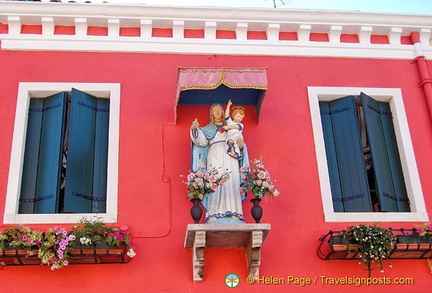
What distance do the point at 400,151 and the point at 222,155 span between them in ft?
9.50

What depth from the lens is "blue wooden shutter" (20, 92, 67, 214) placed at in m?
9.02

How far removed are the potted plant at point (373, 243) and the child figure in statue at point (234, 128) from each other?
198cm

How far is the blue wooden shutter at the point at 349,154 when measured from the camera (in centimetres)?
946

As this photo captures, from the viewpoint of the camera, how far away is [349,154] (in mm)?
9828

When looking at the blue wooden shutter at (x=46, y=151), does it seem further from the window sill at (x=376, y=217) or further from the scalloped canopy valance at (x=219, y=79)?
the window sill at (x=376, y=217)

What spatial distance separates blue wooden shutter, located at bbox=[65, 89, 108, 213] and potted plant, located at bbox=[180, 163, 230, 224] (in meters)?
1.49

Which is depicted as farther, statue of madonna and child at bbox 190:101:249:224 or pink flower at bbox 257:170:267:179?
statue of madonna and child at bbox 190:101:249:224

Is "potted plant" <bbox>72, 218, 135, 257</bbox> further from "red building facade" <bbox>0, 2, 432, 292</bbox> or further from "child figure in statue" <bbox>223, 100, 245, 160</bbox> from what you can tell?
"child figure in statue" <bbox>223, 100, 245, 160</bbox>

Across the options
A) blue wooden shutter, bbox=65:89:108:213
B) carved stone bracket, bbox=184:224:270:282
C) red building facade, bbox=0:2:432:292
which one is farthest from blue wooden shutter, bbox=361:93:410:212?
blue wooden shutter, bbox=65:89:108:213

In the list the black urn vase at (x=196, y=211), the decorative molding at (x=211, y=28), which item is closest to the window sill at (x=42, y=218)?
the black urn vase at (x=196, y=211)

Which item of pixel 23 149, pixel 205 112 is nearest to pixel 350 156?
pixel 205 112

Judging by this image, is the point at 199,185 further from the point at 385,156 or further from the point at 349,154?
the point at 385,156

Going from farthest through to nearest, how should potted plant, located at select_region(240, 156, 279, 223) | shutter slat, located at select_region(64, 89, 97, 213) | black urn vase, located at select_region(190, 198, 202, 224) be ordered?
1. shutter slat, located at select_region(64, 89, 97, 213)
2. potted plant, located at select_region(240, 156, 279, 223)
3. black urn vase, located at select_region(190, 198, 202, 224)

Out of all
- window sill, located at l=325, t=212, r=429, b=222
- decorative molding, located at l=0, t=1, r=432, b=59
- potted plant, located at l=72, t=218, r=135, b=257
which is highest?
decorative molding, located at l=0, t=1, r=432, b=59
